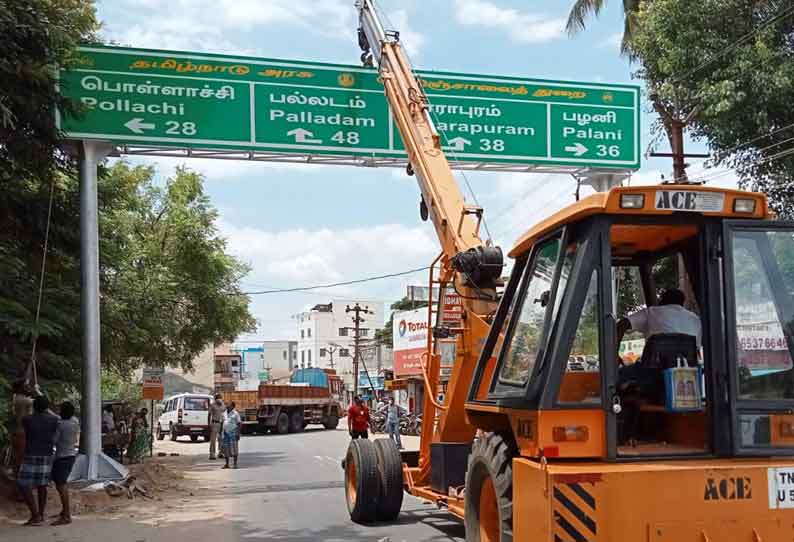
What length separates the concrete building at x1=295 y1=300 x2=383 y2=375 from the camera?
362 feet

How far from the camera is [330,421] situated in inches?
1719

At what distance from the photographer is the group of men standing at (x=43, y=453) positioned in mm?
11430

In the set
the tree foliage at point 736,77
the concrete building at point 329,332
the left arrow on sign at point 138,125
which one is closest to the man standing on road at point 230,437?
the left arrow on sign at point 138,125

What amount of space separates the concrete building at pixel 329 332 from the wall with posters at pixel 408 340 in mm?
62347

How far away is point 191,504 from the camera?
14.1 m

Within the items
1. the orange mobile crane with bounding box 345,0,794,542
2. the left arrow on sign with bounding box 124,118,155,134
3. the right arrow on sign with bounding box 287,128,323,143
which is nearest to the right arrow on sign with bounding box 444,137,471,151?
the right arrow on sign with bounding box 287,128,323,143

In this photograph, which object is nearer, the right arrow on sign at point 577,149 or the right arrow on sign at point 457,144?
the right arrow on sign at point 457,144

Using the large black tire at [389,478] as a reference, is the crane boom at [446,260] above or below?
above

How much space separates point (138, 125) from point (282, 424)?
26494 mm

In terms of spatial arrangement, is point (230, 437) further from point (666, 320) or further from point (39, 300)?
point (666, 320)

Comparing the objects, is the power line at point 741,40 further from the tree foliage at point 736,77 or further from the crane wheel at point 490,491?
the crane wheel at point 490,491

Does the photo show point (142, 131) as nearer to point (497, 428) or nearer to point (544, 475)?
point (497, 428)

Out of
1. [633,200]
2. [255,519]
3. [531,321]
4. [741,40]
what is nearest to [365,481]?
[255,519]

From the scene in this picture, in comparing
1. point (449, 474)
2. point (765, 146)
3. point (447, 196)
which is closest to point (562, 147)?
point (765, 146)
